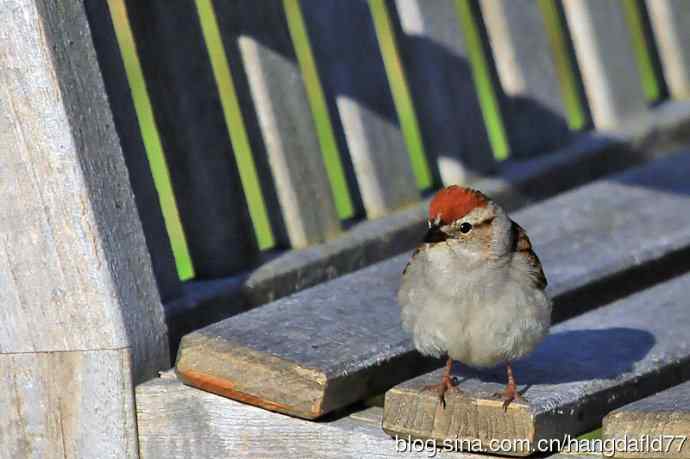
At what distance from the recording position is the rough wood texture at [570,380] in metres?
3.29

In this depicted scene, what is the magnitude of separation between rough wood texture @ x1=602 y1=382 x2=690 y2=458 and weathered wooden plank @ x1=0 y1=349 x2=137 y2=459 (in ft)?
4.28

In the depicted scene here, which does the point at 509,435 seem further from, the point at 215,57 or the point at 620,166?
the point at 215,57

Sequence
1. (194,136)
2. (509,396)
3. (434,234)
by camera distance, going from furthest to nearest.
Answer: (194,136), (434,234), (509,396)

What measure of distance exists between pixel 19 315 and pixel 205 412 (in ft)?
1.84

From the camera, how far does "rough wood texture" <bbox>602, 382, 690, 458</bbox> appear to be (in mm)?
3025

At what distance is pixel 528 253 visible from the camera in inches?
147

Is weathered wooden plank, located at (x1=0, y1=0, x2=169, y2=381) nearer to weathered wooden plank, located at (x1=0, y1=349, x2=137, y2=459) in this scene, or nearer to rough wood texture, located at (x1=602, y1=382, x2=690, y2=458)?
weathered wooden plank, located at (x1=0, y1=349, x2=137, y2=459)

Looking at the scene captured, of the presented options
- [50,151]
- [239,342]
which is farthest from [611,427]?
[50,151]

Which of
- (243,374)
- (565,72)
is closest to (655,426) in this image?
(243,374)

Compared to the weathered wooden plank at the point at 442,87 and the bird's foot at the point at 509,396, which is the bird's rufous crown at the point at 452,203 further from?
the weathered wooden plank at the point at 442,87

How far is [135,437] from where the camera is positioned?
380 cm

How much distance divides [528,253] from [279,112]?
1092 millimetres

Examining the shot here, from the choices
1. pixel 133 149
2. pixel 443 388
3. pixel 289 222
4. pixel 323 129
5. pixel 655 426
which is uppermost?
pixel 133 149

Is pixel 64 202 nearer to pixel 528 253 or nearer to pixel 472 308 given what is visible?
pixel 472 308
